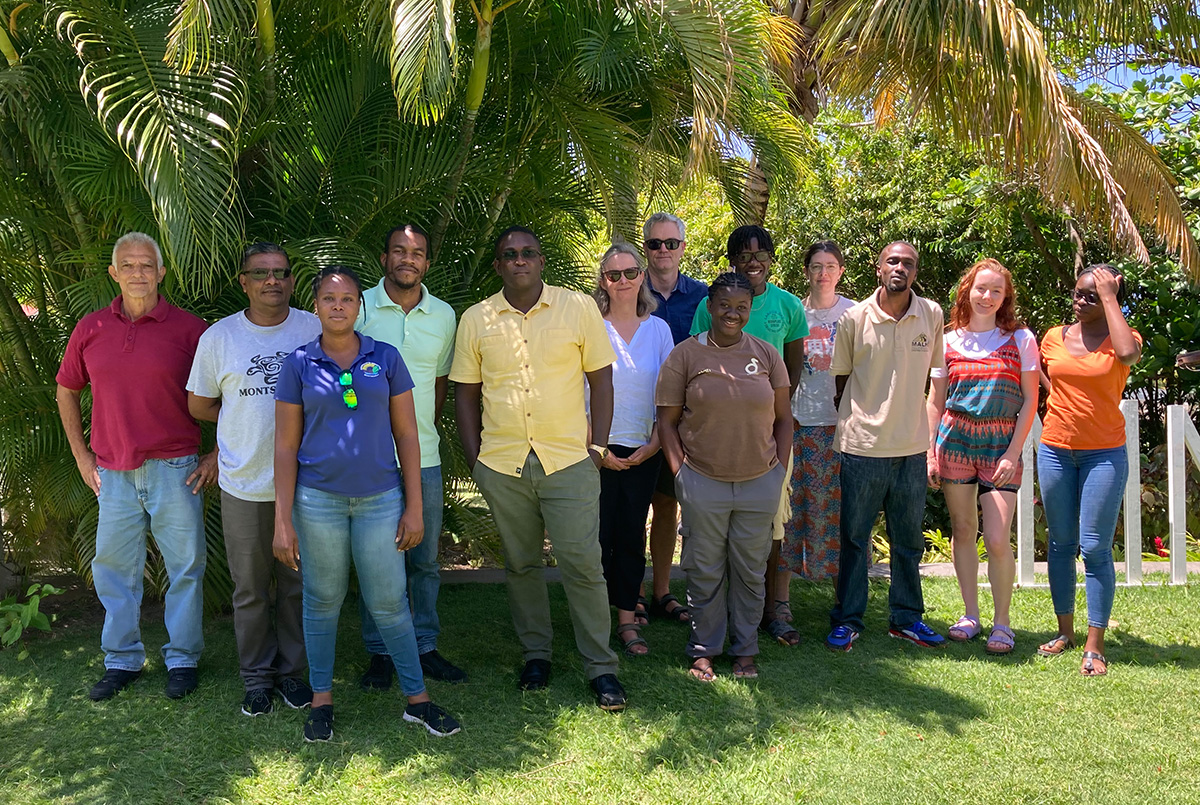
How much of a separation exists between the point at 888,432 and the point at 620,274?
1.58m

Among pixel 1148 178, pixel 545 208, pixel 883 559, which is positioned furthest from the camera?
pixel 883 559

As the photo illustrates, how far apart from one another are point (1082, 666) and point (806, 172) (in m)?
3.88

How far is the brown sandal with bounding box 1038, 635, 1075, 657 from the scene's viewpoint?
495 cm

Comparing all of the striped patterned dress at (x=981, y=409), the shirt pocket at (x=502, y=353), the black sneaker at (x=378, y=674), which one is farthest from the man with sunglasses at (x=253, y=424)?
the striped patterned dress at (x=981, y=409)

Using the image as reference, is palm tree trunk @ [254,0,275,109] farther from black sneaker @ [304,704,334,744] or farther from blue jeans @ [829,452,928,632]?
blue jeans @ [829,452,928,632]

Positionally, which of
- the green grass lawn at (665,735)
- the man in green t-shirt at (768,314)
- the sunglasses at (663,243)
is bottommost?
the green grass lawn at (665,735)

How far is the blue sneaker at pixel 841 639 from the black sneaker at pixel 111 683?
11.2 ft

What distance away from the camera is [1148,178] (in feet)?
23.2

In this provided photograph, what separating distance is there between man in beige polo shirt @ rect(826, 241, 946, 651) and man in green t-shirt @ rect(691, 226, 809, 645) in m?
0.21

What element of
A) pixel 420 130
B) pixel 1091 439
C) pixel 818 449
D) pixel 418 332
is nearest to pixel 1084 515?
pixel 1091 439

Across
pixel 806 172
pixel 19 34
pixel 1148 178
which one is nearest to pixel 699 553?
pixel 806 172

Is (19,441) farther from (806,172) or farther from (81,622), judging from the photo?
(806,172)

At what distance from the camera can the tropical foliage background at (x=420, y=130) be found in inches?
185

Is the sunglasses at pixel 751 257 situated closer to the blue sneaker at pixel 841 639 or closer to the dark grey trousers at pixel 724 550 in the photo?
the dark grey trousers at pixel 724 550
